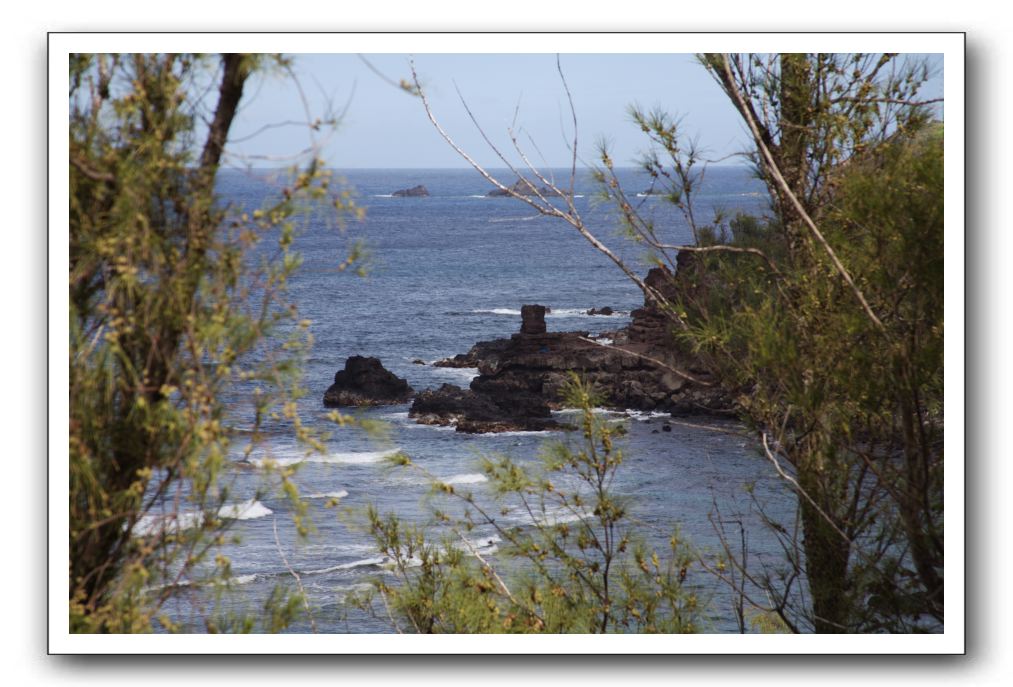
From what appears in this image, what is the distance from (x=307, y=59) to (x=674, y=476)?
4.54 metres

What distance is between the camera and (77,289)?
196 cm

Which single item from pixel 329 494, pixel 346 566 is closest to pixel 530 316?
pixel 329 494

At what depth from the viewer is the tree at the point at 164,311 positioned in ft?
5.96

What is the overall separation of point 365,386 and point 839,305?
10.5 ft

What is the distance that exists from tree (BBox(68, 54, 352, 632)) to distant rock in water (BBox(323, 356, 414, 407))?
119cm

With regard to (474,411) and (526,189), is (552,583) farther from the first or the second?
(474,411)

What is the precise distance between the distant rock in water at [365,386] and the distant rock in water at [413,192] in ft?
2.33

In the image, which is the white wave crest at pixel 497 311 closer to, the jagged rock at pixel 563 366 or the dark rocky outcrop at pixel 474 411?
the jagged rock at pixel 563 366

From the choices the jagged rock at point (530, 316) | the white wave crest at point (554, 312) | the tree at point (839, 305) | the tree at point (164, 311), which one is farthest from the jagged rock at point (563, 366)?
the tree at point (164, 311)

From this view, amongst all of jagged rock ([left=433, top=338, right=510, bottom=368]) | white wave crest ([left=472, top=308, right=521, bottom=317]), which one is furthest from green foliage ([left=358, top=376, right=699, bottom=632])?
jagged rock ([left=433, top=338, right=510, bottom=368])

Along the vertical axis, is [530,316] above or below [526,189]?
below

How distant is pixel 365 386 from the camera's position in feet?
17.2
